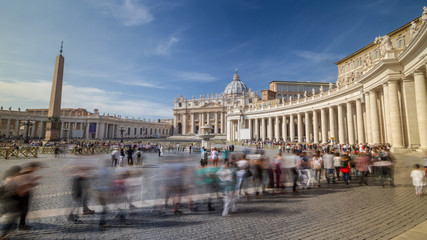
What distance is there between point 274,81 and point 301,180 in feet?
230

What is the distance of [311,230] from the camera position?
420 centimetres

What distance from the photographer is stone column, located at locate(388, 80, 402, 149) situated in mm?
15409

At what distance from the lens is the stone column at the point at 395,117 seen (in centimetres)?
1541

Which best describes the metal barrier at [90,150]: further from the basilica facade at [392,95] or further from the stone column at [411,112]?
the stone column at [411,112]

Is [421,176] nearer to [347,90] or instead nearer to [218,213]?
[218,213]

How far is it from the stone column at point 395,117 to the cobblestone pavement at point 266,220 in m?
11.4

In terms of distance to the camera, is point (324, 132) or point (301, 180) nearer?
point (301, 180)

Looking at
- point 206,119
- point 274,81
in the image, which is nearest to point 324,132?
point 274,81

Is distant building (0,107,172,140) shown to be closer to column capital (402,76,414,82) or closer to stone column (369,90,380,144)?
stone column (369,90,380,144)

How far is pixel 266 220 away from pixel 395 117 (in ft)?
57.3

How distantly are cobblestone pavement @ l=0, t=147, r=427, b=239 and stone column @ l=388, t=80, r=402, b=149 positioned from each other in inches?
448

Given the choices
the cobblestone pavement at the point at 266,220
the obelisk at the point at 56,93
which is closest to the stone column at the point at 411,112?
the cobblestone pavement at the point at 266,220

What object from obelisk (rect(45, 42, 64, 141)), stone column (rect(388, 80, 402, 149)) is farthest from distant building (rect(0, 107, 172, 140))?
stone column (rect(388, 80, 402, 149))

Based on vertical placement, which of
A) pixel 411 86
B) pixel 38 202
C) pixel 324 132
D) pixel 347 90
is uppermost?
pixel 347 90
